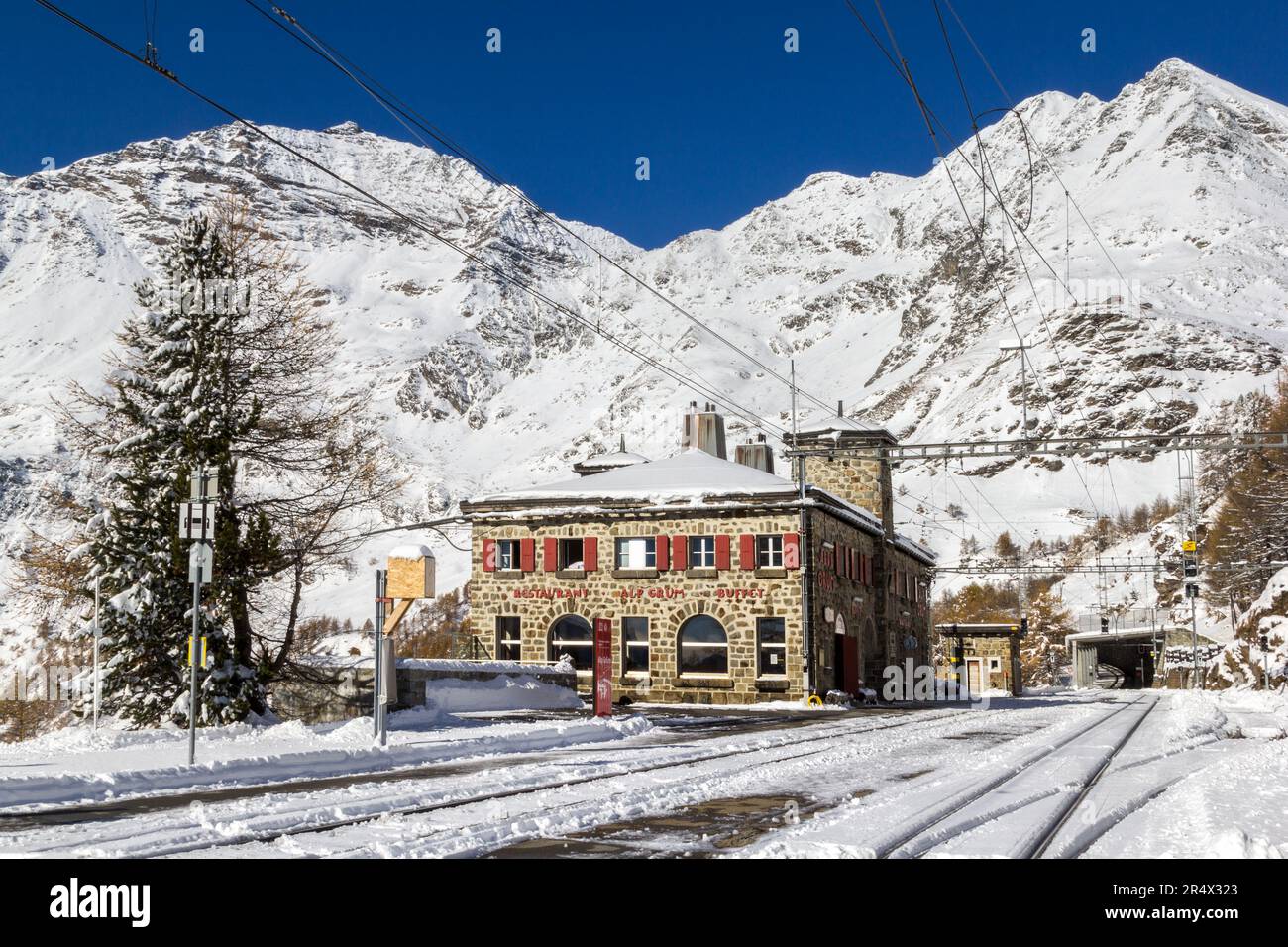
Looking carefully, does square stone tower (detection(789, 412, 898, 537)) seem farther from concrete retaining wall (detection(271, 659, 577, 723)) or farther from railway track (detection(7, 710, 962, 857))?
railway track (detection(7, 710, 962, 857))

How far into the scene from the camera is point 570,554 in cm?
4388

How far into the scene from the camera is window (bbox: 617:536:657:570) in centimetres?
4269

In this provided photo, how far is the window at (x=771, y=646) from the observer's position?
40688mm

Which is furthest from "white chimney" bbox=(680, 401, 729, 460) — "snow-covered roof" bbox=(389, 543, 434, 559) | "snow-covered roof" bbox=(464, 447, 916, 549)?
"snow-covered roof" bbox=(389, 543, 434, 559)

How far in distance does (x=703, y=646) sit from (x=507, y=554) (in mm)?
7531

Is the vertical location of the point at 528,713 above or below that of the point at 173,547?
below

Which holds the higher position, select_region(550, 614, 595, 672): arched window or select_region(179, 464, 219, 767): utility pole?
select_region(179, 464, 219, 767): utility pole

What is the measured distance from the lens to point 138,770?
1422 cm

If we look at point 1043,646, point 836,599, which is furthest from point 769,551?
point 1043,646

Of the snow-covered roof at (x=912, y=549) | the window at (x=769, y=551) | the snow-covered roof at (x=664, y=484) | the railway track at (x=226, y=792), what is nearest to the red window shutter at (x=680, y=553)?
the snow-covered roof at (x=664, y=484)

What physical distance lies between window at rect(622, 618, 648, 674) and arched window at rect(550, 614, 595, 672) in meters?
1.30

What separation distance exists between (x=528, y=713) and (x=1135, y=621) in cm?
10705
